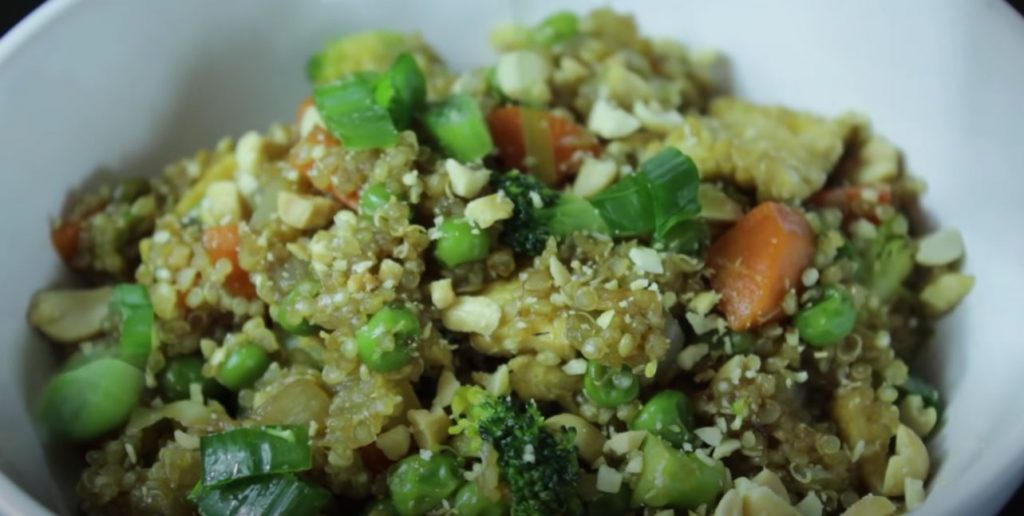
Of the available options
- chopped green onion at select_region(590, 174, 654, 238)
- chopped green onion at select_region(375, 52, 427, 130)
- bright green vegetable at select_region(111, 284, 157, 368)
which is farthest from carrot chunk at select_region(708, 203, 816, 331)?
bright green vegetable at select_region(111, 284, 157, 368)

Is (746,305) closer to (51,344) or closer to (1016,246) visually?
(1016,246)

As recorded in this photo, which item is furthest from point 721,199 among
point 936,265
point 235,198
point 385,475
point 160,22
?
point 160,22

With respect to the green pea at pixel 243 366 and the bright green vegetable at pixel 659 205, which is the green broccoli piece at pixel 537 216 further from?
the green pea at pixel 243 366

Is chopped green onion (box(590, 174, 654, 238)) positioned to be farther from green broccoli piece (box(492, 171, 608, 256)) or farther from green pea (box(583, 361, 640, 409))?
green pea (box(583, 361, 640, 409))

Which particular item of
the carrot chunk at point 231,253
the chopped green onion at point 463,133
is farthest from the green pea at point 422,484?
the chopped green onion at point 463,133

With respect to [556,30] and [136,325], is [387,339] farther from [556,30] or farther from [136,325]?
[556,30]

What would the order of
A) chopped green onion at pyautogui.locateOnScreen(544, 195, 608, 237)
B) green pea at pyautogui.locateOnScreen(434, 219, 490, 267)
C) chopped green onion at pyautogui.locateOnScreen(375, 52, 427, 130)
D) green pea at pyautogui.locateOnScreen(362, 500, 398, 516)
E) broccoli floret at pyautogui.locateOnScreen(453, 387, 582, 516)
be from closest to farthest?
broccoli floret at pyautogui.locateOnScreen(453, 387, 582, 516) → green pea at pyautogui.locateOnScreen(362, 500, 398, 516) → green pea at pyautogui.locateOnScreen(434, 219, 490, 267) → chopped green onion at pyautogui.locateOnScreen(544, 195, 608, 237) → chopped green onion at pyautogui.locateOnScreen(375, 52, 427, 130)

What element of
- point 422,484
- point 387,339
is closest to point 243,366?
point 387,339
